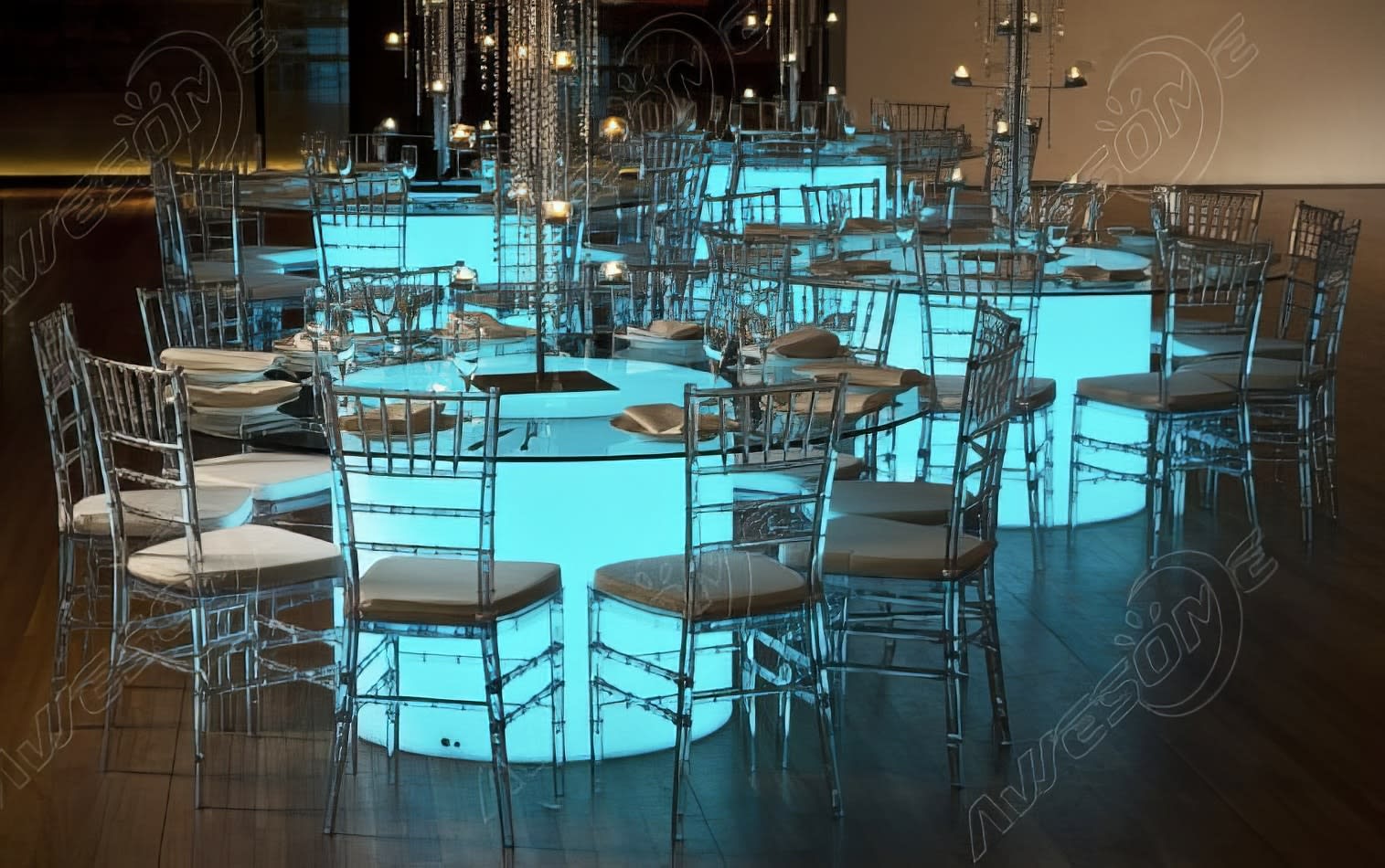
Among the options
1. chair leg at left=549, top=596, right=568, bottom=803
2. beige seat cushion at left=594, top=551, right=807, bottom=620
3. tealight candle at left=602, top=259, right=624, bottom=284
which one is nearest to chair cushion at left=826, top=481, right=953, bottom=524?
beige seat cushion at left=594, top=551, right=807, bottom=620

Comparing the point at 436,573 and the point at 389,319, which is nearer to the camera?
the point at 436,573

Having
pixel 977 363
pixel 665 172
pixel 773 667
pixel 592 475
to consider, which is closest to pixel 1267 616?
pixel 773 667

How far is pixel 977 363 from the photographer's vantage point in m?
A: 3.18

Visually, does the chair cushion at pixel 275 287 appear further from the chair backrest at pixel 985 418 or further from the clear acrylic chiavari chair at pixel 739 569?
the chair backrest at pixel 985 418

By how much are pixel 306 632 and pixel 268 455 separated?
2.48 feet

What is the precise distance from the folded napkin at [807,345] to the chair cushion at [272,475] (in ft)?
3.57

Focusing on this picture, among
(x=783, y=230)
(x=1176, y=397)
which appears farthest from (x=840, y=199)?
(x=1176, y=397)

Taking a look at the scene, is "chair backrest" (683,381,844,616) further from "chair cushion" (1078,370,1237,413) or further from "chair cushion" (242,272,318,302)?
"chair cushion" (242,272,318,302)

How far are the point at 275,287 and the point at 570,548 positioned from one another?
10.4 feet

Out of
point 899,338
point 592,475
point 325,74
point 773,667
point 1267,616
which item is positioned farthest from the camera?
point 325,74

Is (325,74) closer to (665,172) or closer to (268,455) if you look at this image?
(665,172)

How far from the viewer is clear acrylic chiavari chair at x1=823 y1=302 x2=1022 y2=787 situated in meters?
3.28

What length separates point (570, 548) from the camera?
11.3 ft

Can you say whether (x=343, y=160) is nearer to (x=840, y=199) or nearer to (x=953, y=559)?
(x=840, y=199)
